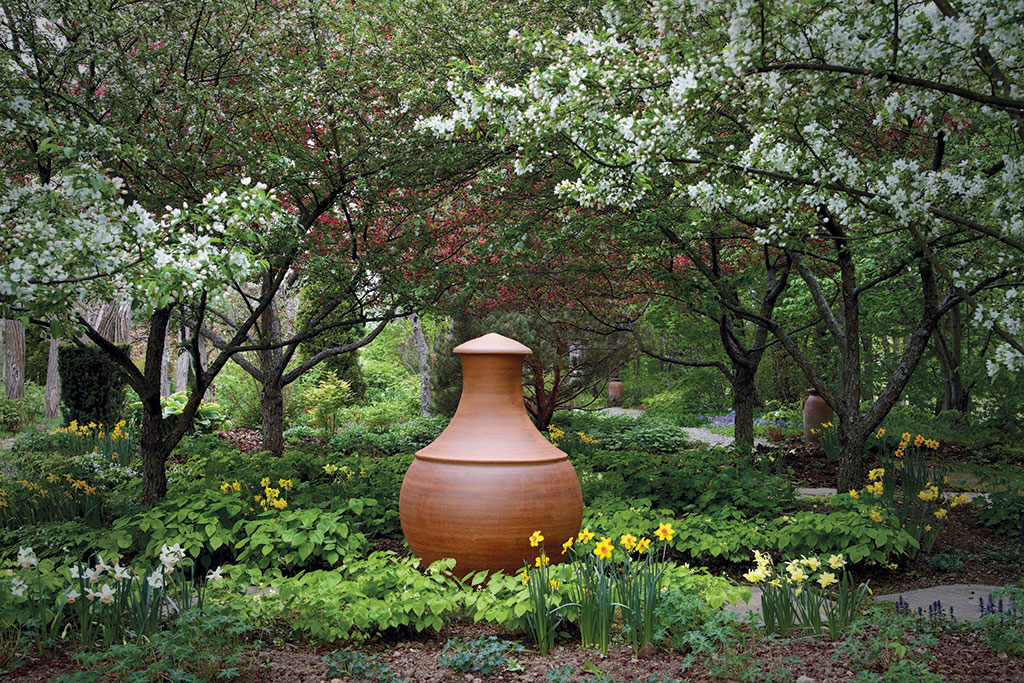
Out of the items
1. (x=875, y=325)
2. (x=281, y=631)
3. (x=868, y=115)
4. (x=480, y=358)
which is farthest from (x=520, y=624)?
(x=875, y=325)

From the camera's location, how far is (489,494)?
3.89 metres

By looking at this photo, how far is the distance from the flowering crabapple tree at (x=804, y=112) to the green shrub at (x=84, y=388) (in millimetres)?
7985

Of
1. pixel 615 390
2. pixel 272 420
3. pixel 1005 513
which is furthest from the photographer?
pixel 615 390

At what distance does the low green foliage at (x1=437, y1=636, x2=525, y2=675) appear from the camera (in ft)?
9.48

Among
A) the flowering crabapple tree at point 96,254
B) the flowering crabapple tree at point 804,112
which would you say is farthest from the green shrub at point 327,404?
the flowering crabapple tree at point 804,112

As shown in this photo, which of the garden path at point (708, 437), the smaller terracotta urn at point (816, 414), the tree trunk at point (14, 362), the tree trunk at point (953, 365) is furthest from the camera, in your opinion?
the tree trunk at point (14, 362)

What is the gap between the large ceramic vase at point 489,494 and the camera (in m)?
3.88

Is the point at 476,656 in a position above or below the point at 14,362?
below

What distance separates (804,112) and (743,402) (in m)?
4.91

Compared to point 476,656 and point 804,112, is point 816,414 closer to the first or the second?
point 804,112

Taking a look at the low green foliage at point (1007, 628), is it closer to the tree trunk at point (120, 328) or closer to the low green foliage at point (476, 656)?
the low green foliage at point (476, 656)

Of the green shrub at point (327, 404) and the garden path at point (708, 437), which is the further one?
the green shrub at point (327, 404)

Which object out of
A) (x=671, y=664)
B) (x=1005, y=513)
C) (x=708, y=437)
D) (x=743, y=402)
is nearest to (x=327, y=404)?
(x=708, y=437)

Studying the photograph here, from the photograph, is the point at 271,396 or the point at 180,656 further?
the point at 271,396
